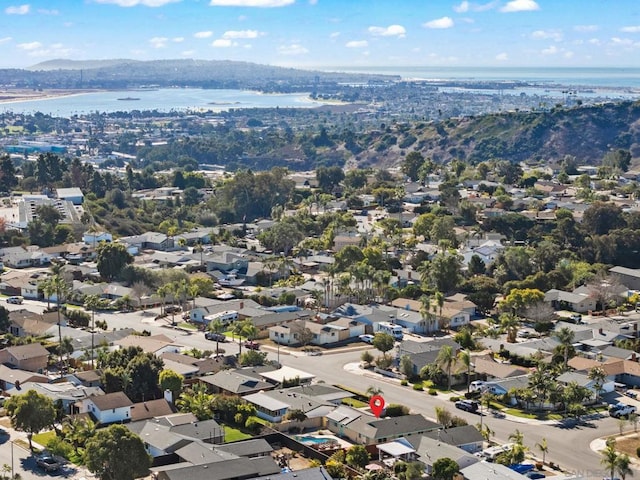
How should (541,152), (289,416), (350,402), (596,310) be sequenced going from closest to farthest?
1. (289,416)
2. (350,402)
3. (596,310)
4. (541,152)

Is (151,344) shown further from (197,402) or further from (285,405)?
(285,405)

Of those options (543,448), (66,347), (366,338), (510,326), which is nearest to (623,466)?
(543,448)

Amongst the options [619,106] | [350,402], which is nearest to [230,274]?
[350,402]

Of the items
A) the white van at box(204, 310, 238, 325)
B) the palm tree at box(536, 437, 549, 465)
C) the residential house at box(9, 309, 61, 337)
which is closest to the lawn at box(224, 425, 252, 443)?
the palm tree at box(536, 437, 549, 465)

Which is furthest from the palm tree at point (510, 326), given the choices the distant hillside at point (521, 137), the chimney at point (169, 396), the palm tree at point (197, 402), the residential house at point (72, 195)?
the distant hillside at point (521, 137)

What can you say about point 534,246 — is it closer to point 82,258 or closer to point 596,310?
point 596,310

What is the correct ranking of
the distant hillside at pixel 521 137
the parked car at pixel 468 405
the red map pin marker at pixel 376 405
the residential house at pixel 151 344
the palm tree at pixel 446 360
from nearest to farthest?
the red map pin marker at pixel 376 405 < the parked car at pixel 468 405 < the palm tree at pixel 446 360 < the residential house at pixel 151 344 < the distant hillside at pixel 521 137

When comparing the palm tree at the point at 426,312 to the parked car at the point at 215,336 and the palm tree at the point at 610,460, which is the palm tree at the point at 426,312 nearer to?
the parked car at the point at 215,336
